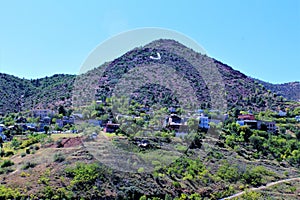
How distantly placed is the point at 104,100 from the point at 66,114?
16.2ft

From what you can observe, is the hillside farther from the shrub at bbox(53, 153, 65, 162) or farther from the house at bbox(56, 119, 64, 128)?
Result: the shrub at bbox(53, 153, 65, 162)

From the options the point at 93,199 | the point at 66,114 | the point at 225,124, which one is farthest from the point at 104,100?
the point at 93,199

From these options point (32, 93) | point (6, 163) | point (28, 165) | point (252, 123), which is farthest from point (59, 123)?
point (32, 93)

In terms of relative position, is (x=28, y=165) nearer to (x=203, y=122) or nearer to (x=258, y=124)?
(x=203, y=122)

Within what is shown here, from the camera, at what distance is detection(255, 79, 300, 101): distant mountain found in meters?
64.2

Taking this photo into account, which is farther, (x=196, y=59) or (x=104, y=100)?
(x=196, y=59)

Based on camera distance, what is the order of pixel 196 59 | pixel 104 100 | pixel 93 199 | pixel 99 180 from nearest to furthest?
pixel 93 199 < pixel 99 180 < pixel 104 100 < pixel 196 59

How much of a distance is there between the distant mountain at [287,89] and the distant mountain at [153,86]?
15005 millimetres

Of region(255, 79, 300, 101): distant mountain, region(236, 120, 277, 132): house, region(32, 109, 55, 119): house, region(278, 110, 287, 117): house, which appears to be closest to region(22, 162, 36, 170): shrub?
region(32, 109, 55, 119): house

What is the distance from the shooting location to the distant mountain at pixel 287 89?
64231 millimetres

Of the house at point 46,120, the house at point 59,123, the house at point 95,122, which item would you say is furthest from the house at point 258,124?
the house at point 46,120

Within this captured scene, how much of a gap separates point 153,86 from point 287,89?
3803cm

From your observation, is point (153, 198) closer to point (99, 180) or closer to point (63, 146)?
point (99, 180)

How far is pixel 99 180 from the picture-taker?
16141 millimetres
